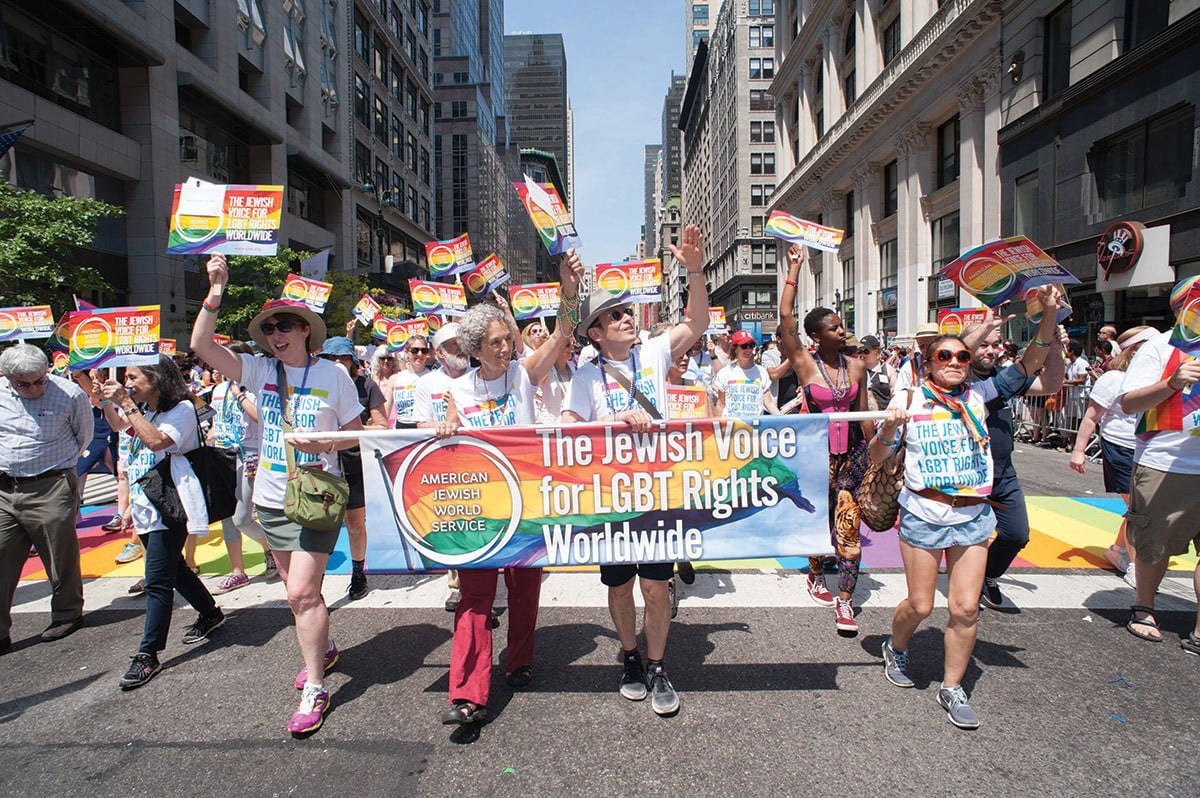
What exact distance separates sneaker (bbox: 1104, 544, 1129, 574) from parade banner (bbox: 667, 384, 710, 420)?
11.8 feet

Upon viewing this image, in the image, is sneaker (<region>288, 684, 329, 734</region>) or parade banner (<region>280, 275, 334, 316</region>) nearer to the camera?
sneaker (<region>288, 684, 329, 734</region>)

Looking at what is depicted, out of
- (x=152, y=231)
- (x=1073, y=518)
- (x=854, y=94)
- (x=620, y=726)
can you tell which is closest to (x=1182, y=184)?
(x=1073, y=518)

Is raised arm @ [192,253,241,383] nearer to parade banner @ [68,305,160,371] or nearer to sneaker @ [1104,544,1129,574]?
parade banner @ [68,305,160,371]

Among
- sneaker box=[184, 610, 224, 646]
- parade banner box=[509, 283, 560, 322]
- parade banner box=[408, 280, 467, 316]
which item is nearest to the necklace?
sneaker box=[184, 610, 224, 646]

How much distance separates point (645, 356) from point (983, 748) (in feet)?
7.91

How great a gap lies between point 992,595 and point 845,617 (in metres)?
1.26

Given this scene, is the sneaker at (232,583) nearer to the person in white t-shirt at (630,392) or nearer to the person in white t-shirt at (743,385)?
the person in white t-shirt at (630,392)

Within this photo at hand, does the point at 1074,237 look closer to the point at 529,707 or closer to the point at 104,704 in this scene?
the point at 529,707

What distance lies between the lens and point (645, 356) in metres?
3.56

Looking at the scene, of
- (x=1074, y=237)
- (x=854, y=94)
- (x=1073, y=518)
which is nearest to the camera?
(x=1073, y=518)

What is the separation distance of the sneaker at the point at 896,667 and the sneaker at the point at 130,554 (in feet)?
21.4

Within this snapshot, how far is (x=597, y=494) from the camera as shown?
3.36m

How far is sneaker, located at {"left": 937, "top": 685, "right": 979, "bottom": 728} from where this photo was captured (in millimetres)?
3098

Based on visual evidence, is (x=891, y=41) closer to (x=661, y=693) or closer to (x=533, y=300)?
(x=533, y=300)
